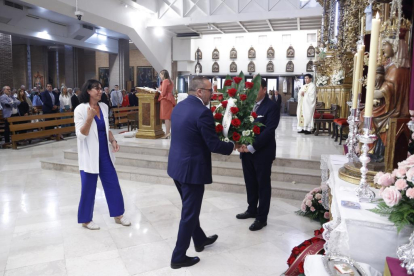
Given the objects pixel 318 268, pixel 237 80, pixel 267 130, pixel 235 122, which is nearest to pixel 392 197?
pixel 318 268

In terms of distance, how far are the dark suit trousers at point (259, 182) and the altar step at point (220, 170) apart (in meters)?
1.23

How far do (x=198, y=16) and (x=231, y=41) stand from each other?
16.3 ft

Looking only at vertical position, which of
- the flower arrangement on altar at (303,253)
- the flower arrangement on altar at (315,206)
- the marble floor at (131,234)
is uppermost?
the flower arrangement on altar at (303,253)

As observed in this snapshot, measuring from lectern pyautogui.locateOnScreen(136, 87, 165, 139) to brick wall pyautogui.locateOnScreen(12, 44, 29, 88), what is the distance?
645 inches

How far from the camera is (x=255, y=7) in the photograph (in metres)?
13.3

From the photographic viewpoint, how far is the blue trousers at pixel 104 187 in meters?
3.76

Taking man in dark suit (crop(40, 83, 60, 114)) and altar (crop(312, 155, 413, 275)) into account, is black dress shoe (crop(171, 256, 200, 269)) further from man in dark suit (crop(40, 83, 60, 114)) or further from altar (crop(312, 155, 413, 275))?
man in dark suit (crop(40, 83, 60, 114))

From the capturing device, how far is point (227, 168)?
235 inches

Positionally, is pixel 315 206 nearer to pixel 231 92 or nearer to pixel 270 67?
pixel 231 92

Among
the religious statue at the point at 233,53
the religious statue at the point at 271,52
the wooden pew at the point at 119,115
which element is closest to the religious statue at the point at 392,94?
the wooden pew at the point at 119,115

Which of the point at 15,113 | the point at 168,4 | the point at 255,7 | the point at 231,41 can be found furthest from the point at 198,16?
the point at 15,113

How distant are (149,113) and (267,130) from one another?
5.07 m

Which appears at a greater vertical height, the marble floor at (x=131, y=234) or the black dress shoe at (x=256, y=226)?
the black dress shoe at (x=256, y=226)

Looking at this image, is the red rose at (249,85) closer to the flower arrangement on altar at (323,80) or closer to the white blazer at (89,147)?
the white blazer at (89,147)
